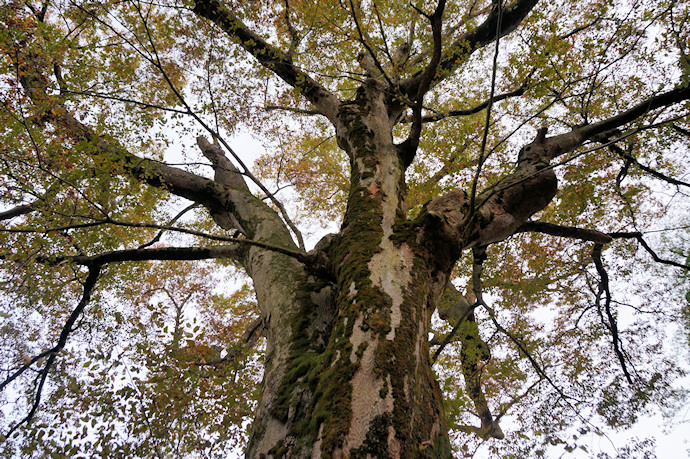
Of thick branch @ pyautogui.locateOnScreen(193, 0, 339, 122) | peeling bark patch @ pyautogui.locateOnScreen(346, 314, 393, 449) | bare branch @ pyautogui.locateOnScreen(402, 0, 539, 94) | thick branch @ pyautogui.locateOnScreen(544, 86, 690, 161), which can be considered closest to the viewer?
peeling bark patch @ pyautogui.locateOnScreen(346, 314, 393, 449)

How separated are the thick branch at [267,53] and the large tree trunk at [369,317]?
163 centimetres

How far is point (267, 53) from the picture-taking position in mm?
5273

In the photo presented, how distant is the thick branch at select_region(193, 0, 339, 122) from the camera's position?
4852 mm

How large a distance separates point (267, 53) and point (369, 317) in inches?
202

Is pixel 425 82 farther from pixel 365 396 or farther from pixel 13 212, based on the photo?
pixel 13 212

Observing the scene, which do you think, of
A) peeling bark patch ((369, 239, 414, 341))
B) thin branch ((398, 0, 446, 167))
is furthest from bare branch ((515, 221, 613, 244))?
peeling bark patch ((369, 239, 414, 341))

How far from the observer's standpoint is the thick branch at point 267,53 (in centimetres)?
485

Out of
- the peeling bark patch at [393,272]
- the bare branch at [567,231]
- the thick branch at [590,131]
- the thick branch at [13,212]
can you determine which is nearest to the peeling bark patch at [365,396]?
the peeling bark patch at [393,272]

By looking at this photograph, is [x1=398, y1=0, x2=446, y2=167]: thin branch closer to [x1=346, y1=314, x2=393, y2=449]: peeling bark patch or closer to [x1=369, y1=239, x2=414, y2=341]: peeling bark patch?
[x1=369, y1=239, x2=414, y2=341]: peeling bark patch

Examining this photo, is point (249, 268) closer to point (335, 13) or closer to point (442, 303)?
point (442, 303)

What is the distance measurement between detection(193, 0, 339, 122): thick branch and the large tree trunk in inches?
64.3

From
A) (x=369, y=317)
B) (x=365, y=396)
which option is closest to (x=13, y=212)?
(x=369, y=317)

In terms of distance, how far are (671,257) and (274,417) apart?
7.66m

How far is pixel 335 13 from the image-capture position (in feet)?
16.3
